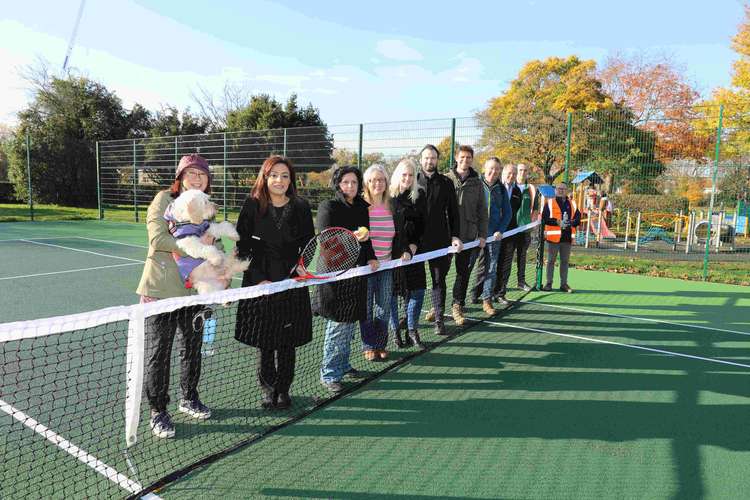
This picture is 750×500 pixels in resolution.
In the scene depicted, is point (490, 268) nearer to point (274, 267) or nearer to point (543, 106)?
point (274, 267)

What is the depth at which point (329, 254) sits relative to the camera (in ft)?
13.6

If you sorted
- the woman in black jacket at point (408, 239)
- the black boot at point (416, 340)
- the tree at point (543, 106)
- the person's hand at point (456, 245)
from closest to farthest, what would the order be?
1. the woman in black jacket at point (408, 239)
2. the black boot at point (416, 340)
3. the person's hand at point (456, 245)
4. the tree at point (543, 106)

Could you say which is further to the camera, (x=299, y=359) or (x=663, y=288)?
(x=663, y=288)

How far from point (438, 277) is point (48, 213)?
2405 cm

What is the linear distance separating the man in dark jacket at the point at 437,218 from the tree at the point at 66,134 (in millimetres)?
26854

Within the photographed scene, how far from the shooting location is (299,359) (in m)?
5.07

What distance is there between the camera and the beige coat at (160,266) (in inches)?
135

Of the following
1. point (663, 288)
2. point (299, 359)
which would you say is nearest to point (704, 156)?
point (663, 288)

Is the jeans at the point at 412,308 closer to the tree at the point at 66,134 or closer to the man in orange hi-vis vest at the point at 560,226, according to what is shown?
the man in orange hi-vis vest at the point at 560,226

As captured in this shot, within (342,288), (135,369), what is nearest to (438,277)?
(342,288)

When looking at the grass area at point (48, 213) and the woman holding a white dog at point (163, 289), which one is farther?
the grass area at point (48, 213)

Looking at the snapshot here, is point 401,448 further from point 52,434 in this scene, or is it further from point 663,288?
point 663,288

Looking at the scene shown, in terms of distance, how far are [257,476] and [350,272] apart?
1701 millimetres

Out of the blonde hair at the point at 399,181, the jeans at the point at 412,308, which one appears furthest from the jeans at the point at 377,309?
the blonde hair at the point at 399,181
